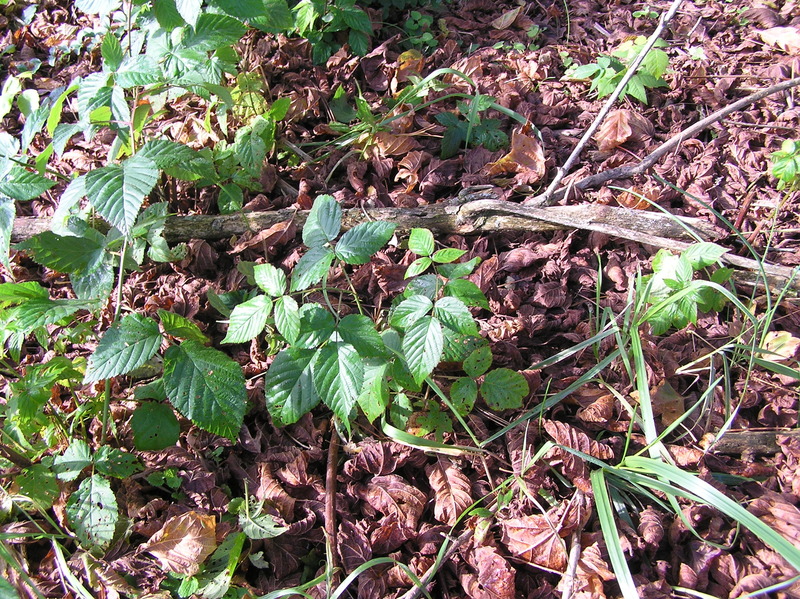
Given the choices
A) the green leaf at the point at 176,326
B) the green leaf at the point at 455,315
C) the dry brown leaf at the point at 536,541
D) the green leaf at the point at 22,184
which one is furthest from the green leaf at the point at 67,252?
the dry brown leaf at the point at 536,541

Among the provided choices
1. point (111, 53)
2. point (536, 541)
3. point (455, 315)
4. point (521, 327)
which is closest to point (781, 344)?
point (521, 327)

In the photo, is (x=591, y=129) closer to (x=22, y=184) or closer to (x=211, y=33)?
(x=211, y=33)

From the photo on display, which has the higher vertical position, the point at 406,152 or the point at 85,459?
the point at 406,152

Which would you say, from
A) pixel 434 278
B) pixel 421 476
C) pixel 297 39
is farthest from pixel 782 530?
pixel 297 39

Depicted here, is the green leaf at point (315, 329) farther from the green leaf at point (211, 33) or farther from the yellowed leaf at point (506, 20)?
the yellowed leaf at point (506, 20)

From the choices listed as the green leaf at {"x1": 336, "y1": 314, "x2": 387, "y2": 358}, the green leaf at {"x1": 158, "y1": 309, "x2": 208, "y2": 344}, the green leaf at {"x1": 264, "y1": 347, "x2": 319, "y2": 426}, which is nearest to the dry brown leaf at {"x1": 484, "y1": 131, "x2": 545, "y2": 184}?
the green leaf at {"x1": 336, "y1": 314, "x2": 387, "y2": 358}

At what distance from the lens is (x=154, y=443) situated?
1.46 metres

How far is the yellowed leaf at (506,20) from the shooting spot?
8.99ft

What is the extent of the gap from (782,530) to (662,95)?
1.86m

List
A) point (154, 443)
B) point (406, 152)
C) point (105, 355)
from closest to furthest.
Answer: point (105, 355), point (154, 443), point (406, 152)

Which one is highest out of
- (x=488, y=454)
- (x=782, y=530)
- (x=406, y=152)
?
(x=406, y=152)

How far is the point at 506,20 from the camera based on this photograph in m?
2.75

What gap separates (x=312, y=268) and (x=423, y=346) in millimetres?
361

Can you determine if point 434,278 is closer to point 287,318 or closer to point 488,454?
point 287,318
